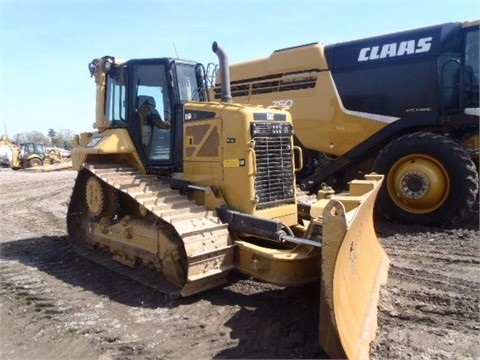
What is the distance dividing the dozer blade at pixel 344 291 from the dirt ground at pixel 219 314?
0.16 meters

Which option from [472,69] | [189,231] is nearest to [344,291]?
[189,231]

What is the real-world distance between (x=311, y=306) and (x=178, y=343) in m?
1.31

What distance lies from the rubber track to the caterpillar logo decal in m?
4.97

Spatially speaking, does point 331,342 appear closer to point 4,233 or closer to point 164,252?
point 164,252

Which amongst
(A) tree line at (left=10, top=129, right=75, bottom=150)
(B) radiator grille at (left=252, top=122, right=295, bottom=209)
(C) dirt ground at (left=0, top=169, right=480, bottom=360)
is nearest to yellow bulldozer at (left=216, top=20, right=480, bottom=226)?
(C) dirt ground at (left=0, top=169, right=480, bottom=360)

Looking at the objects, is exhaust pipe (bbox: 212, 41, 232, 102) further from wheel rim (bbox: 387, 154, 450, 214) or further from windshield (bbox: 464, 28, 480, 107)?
windshield (bbox: 464, 28, 480, 107)

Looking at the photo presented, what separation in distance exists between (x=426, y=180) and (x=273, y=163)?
3225mm

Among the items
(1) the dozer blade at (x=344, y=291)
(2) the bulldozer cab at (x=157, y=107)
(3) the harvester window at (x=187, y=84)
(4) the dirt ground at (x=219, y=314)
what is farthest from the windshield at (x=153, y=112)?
(1) the dozer blade at (x=344, y=291)

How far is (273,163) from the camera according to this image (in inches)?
199

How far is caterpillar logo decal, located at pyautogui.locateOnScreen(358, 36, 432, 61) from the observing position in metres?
7.65

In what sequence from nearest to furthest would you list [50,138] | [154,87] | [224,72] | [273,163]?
[273,163], [224,72], [154,87], [50,138]

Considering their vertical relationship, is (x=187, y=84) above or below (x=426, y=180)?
above

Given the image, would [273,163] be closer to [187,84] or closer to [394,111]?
[187,84]

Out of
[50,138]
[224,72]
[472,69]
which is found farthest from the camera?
[50,138]
